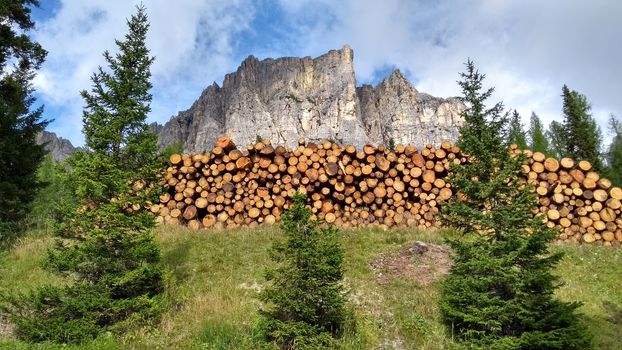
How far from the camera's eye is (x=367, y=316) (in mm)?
8031

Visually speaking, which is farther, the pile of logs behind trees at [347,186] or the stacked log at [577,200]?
the pile of logs behind trees at [347,186]

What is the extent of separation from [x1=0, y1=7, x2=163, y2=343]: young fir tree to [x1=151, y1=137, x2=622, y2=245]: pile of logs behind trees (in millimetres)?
5505

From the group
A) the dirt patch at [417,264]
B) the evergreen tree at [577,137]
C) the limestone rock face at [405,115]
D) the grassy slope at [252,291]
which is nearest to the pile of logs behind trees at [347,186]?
the grassy slope at [252,291]

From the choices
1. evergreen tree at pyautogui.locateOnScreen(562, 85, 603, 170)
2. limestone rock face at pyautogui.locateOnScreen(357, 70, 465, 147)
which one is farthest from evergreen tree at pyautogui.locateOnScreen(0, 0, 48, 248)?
limestone rock face at pyautogui.locateOnScreen(357, 70, 465, 147)

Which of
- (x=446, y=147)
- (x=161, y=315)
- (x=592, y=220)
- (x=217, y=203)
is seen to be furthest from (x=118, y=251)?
(x=592, y=220)

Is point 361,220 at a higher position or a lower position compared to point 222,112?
lower

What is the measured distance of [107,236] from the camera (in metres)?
7.39

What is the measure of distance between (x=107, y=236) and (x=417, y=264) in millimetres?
6812

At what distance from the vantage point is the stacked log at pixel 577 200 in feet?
42.1

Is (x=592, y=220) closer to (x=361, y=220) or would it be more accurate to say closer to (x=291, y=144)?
(x=361, y=220)

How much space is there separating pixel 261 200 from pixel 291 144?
4730 inches

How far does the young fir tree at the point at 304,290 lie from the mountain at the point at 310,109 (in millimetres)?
123086

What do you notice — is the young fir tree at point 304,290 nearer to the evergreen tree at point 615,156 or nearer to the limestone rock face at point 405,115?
the evergreen tree at point 615,156

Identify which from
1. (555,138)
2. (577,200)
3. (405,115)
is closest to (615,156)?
(555,138)
